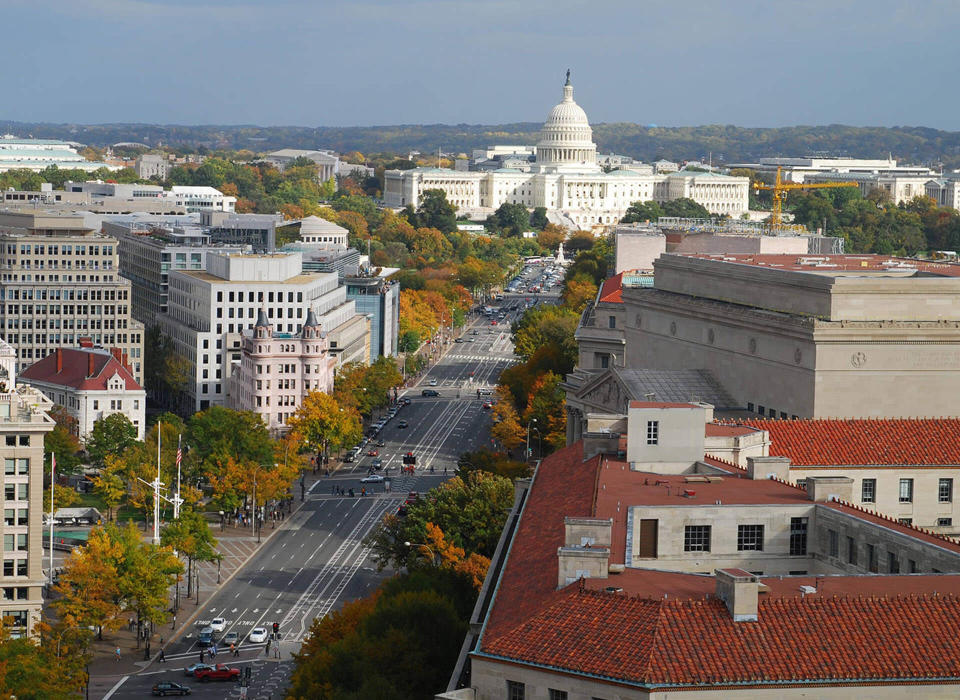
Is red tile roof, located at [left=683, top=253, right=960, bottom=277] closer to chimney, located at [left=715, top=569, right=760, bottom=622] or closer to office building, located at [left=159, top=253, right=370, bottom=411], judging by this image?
chimney, located at [left=715, top=569, right=760, bottom=622]

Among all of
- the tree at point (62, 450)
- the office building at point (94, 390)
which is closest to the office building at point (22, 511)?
the tree at point (62, 450)

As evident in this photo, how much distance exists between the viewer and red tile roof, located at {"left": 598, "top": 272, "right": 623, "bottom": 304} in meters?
132

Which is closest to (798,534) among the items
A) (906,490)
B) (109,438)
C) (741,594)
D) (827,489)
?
(827,489)

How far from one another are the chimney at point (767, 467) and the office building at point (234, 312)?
11218 centimetres

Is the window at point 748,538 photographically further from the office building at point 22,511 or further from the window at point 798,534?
the office building at point 22,511

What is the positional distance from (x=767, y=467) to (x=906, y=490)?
11798 millimetres

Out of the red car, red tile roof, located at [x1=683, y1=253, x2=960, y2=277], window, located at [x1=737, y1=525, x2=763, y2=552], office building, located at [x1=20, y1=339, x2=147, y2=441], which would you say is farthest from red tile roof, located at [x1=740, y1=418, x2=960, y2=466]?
office building, located at [x1=20, y1=339, x2=147, y2=441]

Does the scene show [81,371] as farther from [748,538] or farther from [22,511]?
[748,538]

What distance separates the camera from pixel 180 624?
10475 centimetres

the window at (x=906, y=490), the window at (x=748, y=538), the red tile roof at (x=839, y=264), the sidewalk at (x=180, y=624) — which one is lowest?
the sidewalk at (x=180, y=624)

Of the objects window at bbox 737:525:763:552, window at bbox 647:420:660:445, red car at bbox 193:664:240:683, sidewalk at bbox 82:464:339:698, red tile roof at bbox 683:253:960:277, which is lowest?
sidewalk at bbox 82:464:339:698

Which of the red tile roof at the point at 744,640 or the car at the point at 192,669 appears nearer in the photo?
the red tile roof at the point at 744,640

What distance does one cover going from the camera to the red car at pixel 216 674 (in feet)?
308

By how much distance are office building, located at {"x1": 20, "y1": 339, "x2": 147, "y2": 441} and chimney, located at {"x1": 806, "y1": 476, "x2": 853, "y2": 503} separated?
94.1 metres
